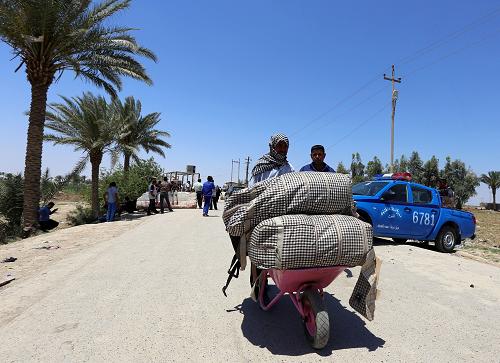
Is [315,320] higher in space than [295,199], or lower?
lower

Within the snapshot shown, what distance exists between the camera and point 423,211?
34.8 feet

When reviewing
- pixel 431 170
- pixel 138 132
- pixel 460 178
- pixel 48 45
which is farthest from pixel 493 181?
pixel 48 45

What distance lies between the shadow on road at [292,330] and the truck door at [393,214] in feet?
17.9

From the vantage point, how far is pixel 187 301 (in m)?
5.02

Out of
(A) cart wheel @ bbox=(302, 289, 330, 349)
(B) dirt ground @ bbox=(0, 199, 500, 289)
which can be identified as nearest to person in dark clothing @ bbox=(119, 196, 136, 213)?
(B) dirt ground @ bbox=(0, 199, 500, 289)

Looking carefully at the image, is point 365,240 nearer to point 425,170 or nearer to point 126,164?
point 126,164

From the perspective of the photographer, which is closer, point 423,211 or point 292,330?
point 292,330

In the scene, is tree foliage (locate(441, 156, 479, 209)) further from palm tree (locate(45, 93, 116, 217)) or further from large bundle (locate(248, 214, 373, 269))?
large bundle (locate(248, 214, 373, 269))

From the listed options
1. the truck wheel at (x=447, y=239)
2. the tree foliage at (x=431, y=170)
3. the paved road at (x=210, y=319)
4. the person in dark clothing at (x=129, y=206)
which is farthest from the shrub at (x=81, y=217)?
the tree foliage at (x=431, y=170)

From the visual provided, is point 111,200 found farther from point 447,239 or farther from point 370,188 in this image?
point 447,239

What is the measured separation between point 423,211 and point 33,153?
524 inches

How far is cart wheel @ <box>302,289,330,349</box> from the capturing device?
348 cm

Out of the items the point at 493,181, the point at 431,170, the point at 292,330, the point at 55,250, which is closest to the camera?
the point at 292,330

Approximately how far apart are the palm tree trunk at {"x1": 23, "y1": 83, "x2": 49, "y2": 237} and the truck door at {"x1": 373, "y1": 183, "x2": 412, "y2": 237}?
39.9ft
